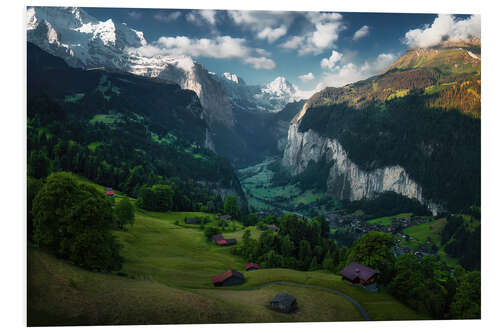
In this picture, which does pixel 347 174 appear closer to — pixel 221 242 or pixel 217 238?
pixel 217 238


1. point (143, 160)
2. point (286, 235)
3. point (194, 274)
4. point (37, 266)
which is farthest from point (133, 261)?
point (143, 160)

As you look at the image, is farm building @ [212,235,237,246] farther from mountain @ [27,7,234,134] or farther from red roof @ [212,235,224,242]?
mountain @ [27,7,234,134]

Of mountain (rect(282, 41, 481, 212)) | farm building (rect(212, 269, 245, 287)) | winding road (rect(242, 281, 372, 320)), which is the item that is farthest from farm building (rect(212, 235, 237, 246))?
mountain (rect(282, 41, 481, 212))

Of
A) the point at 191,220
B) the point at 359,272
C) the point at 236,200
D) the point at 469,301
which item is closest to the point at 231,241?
the point at 191,220

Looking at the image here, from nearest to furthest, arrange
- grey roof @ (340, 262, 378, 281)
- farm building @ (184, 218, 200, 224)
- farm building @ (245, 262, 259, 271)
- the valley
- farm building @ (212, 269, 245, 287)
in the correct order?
the valley, farm building @ (212, 269, 245, 287), grey roof @ (340, 262, 378, 281), farm building @ (245, 262, 259, 271), farm building @ (184, 218, 200, 224)

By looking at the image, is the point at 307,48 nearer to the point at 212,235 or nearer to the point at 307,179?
the point at 212,235

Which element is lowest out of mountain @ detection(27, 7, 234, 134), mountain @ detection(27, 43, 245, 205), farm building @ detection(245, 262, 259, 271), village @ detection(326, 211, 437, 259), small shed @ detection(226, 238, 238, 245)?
village @ detection(326, 211, 437, 259)
